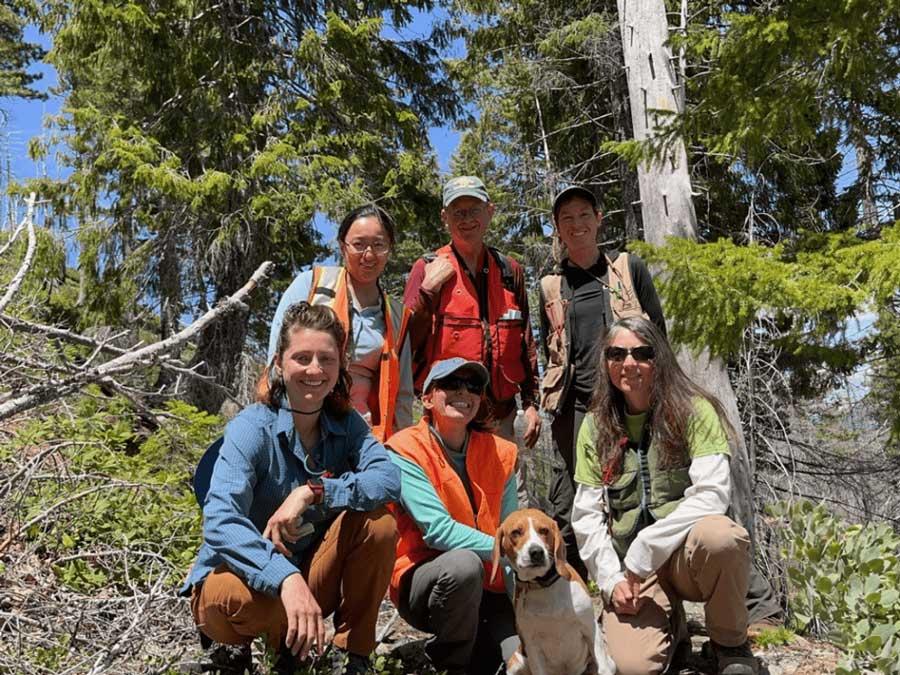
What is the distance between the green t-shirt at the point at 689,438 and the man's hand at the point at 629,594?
0.43m

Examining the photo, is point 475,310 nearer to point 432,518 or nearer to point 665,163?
point 432,518

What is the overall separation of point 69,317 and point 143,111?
13.1 feet

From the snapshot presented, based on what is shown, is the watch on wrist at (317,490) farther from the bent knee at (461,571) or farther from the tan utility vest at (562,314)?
the tan utility vest at (562,314)

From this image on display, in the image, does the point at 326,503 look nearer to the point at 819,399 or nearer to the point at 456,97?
the point at 819,399

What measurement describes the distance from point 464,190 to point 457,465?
1.60 m

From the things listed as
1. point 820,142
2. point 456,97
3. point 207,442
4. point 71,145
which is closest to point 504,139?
point 456,97

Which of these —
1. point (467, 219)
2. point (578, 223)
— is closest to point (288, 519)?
point (467, 219)

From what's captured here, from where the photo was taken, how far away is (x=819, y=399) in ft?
31.9

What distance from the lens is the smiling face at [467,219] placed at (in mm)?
4406

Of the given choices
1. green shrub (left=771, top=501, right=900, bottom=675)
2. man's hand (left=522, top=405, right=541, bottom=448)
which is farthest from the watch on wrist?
green shrub (left=771, top=501, right=900, bottom=675)

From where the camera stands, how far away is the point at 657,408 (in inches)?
141

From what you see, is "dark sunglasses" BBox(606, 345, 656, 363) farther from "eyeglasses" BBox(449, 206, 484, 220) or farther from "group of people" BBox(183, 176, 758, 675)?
"eyeglasses" BBox(449, 206, 484, 220)

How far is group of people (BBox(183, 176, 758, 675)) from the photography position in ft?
9.94

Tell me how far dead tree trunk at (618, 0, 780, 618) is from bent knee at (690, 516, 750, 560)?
3.22m
